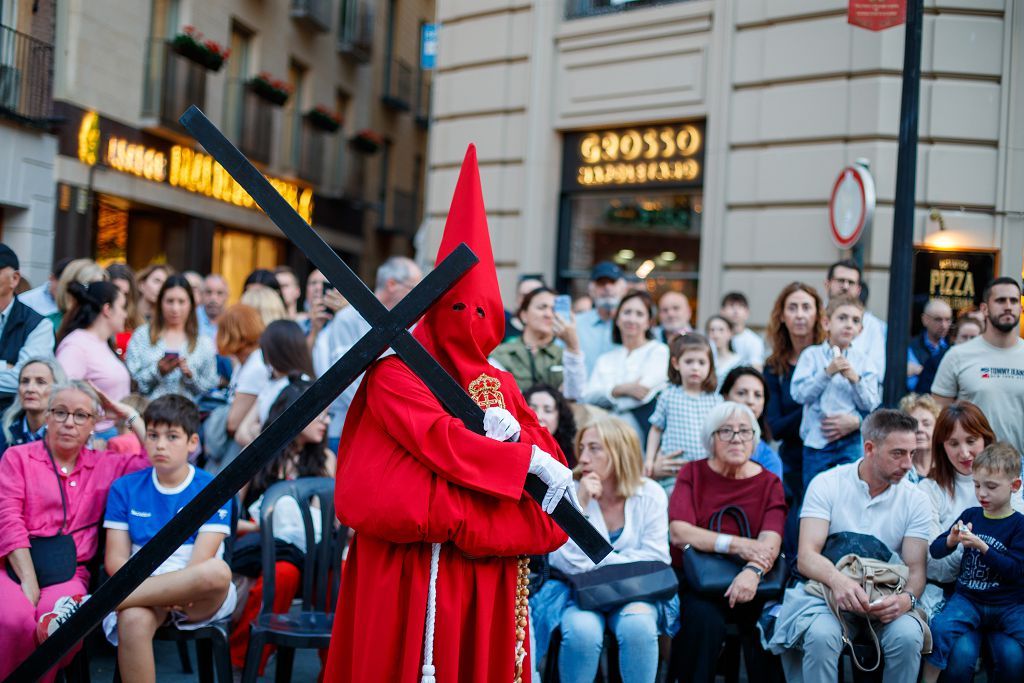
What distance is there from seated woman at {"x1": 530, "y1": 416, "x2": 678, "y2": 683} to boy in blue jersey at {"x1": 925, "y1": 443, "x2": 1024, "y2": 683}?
1.31m

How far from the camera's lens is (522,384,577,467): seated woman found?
20.7ft

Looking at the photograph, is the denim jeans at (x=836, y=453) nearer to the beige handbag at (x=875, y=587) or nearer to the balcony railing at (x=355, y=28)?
the beige handbag at (x=875, y=587)

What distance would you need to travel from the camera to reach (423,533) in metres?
3.51

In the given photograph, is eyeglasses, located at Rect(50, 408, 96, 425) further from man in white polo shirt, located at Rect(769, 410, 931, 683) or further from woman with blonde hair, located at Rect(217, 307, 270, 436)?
man in white polo shirt, located at Rect(769, 410, 931, 683)

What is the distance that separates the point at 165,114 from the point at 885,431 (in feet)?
49.8

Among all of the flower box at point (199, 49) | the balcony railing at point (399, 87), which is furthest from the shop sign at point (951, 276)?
the balcony railing at point (399, 87)

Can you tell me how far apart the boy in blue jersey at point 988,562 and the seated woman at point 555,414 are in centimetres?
210

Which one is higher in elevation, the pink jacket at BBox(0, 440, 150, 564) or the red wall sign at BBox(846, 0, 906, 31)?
the red wall sign at BBox(846, 0, 906, 31)

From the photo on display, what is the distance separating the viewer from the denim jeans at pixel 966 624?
5.11 m

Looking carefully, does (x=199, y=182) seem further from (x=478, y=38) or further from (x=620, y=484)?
(x=620, y=484)

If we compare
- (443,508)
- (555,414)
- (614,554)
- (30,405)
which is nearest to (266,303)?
(30,405)

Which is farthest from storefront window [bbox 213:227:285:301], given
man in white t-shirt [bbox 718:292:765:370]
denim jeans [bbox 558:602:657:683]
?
denim jeans [bbox 558:602:657:683]

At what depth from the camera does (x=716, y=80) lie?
1114 centimetres

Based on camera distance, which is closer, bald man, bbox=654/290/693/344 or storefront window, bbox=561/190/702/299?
bald man, bbox=654/290/693/344
